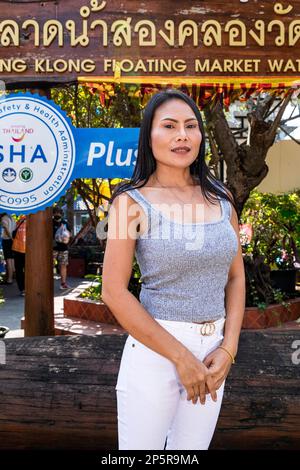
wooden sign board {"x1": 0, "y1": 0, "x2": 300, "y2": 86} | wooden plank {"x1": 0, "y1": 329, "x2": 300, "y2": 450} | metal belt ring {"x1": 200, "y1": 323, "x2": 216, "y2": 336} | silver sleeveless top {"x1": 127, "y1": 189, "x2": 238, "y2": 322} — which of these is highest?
wooden sign board {"x1": 0, "y1": 0, "x2": 300, "y2": 86}

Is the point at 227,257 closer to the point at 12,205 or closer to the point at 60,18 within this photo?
the point at 12,205

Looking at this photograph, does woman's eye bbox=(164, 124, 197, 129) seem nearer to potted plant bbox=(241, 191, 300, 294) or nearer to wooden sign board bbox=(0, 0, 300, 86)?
wooden sign board bbox=(0, 0, 300, 86)

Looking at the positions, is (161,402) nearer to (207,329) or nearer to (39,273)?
(207,329)

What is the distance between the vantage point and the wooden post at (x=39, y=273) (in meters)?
3.79

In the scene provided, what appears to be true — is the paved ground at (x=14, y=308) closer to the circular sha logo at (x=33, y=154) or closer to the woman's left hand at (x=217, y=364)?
the circular sha logo at (x=33, y=154)

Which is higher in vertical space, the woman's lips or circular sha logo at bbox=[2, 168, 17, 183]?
circular sha logo at bbox=[2, 168, 17, 183]

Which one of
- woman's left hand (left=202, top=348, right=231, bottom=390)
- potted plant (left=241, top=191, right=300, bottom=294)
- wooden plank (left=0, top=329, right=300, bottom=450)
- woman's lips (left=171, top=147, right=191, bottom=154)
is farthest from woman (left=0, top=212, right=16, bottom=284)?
woman's left hand (left=202, top=348, right=231, bottom=390)

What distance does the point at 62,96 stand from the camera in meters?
7.89

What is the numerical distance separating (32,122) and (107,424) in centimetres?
193

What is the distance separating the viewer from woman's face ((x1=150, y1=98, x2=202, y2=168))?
1.81m

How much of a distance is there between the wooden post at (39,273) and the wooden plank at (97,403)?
763 millimetres

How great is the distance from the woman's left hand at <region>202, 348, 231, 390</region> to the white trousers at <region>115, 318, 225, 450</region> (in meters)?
0.02

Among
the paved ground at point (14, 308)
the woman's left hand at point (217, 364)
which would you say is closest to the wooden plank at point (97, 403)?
the woman's left hand at point (217, 364)

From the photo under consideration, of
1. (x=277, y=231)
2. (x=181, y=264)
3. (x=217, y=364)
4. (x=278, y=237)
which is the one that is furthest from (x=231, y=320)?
(x=278, y=237)
